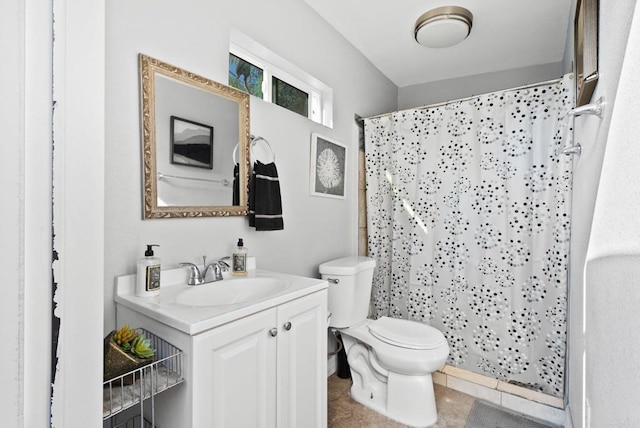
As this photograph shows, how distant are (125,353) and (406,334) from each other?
151 cm

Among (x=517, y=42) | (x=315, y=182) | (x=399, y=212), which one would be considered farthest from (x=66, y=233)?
(x=517, y=42)

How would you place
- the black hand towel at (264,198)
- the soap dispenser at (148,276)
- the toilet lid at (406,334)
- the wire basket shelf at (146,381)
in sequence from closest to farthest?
1. the wire basket shelf at (146,381)
2. the soap dispenser at (148,276)
3. the black hand towel at (264,198)
4. the toilet lid at (406,334)

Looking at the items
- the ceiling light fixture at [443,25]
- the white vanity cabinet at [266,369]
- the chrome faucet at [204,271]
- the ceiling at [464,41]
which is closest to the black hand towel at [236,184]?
the chrome faucet at [204,271]

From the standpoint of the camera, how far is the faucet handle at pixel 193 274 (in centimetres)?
133

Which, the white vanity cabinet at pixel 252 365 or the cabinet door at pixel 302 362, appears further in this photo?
the cabinet door at pixel 302 362

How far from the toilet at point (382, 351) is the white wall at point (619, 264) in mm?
852

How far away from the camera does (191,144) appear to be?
1400 millimetres

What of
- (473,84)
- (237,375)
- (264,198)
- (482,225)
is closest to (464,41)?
(473,84)

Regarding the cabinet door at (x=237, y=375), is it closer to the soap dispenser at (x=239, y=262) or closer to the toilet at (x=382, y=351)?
the soap dispenser at (x=239, y=262)

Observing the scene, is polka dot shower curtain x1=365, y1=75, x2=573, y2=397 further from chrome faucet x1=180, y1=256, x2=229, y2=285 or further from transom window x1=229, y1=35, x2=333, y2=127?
chrome faucet x1=180, y1=256, x2=229, y2=285

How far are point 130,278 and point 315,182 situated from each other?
1223 mm

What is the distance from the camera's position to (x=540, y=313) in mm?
1999

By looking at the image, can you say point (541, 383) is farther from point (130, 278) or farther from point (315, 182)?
point (130, 278)

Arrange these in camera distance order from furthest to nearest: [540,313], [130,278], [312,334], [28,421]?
[540,313] < [312,334] < [130,278] < [28,421]
